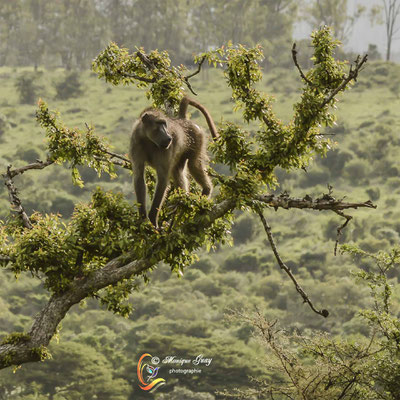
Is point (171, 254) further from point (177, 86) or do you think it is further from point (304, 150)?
point (177, 86)

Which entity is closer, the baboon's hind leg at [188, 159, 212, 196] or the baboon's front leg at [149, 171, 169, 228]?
the baboon's front leg at [149, 171, 169, 228]

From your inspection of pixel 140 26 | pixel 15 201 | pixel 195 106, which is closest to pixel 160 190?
pixel 195 106

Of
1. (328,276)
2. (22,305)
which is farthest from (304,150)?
(22,305)

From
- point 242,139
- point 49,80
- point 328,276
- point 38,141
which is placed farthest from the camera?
point 49,80

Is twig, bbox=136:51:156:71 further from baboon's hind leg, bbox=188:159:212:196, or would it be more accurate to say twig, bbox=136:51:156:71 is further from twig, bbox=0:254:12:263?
twig, bbox=0:254:12:263

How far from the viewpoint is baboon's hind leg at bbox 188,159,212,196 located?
361 inches

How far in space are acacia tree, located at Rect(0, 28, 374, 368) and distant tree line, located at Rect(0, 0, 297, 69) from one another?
79.4m

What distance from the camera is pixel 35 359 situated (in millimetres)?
7539

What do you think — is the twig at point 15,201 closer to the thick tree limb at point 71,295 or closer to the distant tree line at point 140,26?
the thick tree limb at point 71,295

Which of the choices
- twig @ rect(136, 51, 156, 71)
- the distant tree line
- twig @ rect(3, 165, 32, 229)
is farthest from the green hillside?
the distant tree line

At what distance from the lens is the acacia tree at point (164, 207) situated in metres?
7.43

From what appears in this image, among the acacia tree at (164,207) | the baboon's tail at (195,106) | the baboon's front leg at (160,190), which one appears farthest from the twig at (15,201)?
the baboon's tail at (195,106)

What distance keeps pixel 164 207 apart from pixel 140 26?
8555 centimetres

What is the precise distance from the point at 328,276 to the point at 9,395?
23.3 meters
